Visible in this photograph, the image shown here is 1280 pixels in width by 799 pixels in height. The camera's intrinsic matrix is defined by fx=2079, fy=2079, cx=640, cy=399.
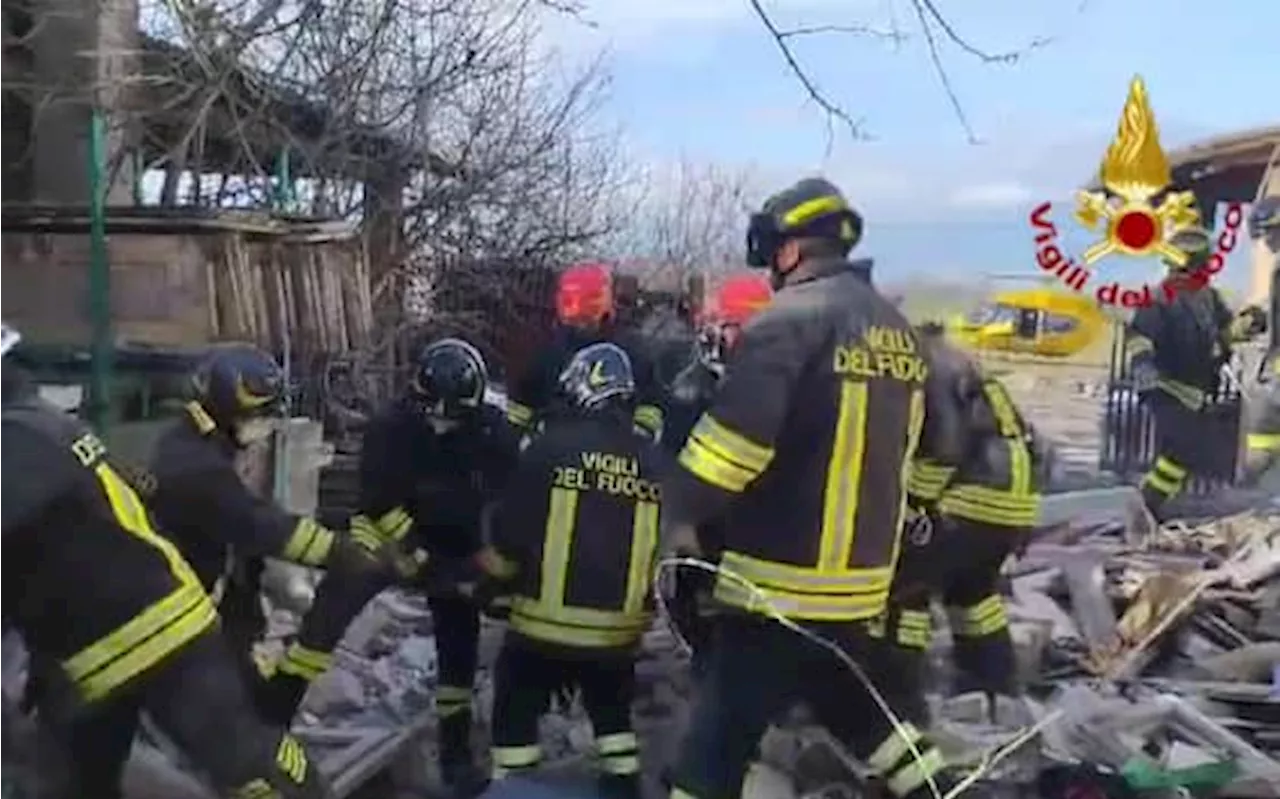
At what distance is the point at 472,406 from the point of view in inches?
291

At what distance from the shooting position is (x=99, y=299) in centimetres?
1048

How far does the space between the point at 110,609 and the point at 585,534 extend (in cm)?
190

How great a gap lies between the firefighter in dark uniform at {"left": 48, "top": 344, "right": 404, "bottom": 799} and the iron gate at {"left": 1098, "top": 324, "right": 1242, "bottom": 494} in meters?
7.00

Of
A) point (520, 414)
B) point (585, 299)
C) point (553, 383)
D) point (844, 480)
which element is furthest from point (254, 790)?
point (585, 299)

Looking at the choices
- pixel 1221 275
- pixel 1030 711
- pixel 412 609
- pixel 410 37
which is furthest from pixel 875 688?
pixel 410 37

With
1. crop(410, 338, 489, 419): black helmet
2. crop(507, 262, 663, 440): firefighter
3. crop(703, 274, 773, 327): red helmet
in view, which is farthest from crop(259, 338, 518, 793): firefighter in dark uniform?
crop(703, 274, 773, 327): red helmet

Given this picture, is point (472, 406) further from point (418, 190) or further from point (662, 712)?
point (418, 190)

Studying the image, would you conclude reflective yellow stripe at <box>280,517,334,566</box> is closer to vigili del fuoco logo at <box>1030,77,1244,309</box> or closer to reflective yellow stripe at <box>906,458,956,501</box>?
reflective yellow stripe at <box>906,458,956,501</box>

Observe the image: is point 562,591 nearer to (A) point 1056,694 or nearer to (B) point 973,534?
(B) point 973,534

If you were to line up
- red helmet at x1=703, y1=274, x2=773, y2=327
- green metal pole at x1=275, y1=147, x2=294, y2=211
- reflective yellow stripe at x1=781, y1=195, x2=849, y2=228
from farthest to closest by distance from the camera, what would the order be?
green metal pole at x1=275, y1=147, x2=294, y2=211 → red helmet at x1=703, y1=274, x2=773, y2=327 → reflective yellow stripe at x1=781, y1=195, x2=849, y2=228

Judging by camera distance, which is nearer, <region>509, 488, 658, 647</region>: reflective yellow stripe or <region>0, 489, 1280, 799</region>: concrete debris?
<region>509, 488, 658, 647</region>: reflective yellow stripe

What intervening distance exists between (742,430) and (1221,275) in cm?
853

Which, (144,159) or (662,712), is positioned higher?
(144,159)

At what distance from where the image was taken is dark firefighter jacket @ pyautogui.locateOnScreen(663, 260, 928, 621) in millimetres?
5410
